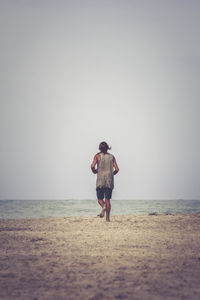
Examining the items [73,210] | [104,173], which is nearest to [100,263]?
[104,173]

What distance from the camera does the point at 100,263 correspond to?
484 cm

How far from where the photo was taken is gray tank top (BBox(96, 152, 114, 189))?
392 inches

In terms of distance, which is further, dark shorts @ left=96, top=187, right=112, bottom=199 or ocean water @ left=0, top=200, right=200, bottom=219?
ocean water @ left=0, top=200, right=200, bottom=219

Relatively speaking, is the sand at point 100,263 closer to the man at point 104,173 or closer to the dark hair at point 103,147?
the man at point 104,173

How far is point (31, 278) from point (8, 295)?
2.01 feet

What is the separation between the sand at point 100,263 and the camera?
361cm

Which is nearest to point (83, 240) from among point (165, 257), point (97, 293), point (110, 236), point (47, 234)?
point (110, 236)

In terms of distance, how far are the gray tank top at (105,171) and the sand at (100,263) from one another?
170 cm

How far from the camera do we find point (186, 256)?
A: 5.31 meters

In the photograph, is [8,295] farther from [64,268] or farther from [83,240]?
[83,240]

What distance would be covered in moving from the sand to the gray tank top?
170 cm

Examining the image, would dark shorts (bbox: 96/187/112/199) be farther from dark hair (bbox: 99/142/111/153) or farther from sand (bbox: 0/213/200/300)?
sand (bbox: 0/213/200/300)

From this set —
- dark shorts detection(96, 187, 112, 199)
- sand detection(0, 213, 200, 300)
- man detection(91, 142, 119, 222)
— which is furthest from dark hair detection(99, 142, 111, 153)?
sand detection(0, 213, 200, 300)

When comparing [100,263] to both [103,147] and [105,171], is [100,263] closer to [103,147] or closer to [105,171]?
[105,171]
